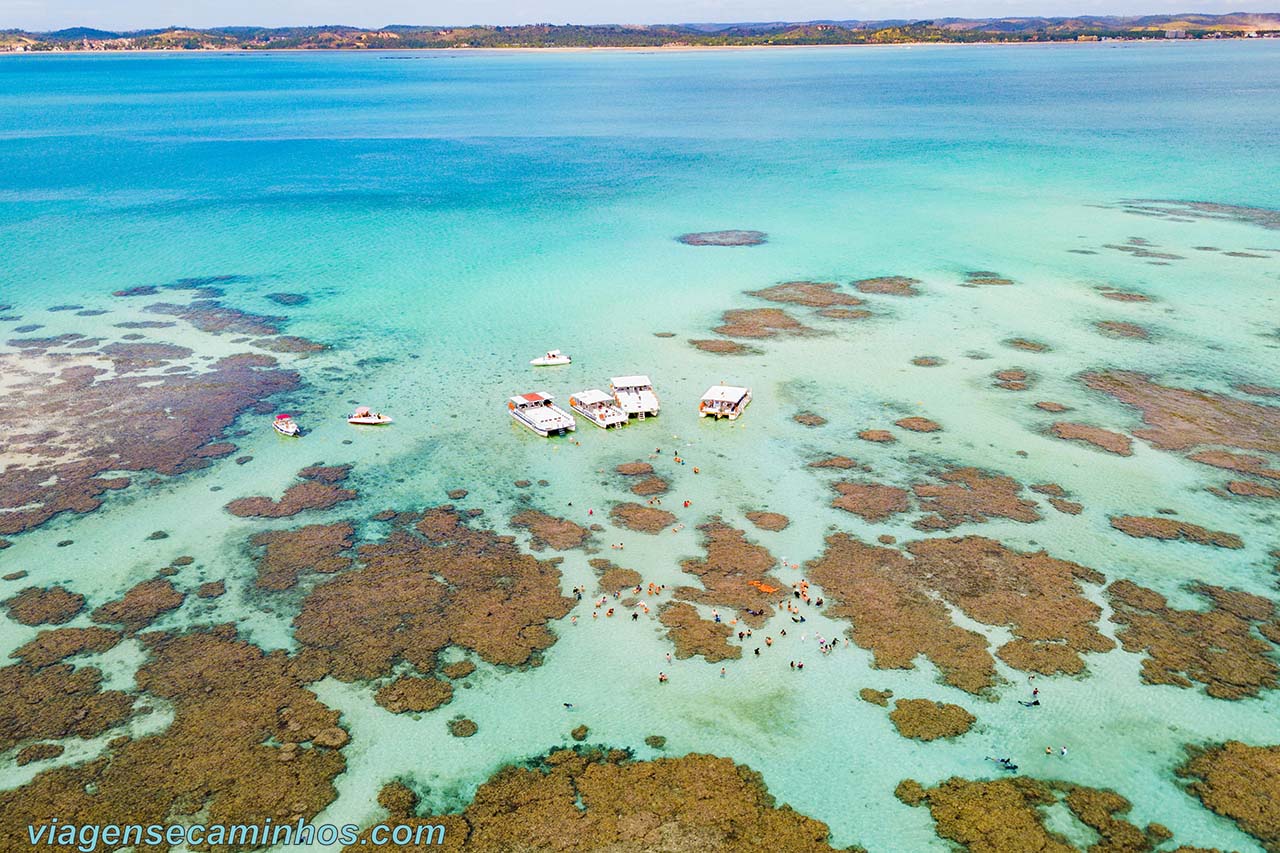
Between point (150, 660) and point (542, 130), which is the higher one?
point (542, 130)

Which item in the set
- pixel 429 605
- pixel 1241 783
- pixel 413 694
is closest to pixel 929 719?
pixel 1241 783

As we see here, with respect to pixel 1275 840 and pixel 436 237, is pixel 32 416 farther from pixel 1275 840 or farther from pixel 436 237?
pixel 1275 840

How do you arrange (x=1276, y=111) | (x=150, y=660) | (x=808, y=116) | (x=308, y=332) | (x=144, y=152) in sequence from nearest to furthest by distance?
(x=150, y=660) < (x=308, y=332) < (x=144, y=152) < (x=1276, y=111) < (x=808, y=116)

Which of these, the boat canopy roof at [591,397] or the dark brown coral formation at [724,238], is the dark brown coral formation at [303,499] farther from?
the dark brown coral formation at [724,238]

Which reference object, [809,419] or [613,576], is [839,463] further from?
[613,576]

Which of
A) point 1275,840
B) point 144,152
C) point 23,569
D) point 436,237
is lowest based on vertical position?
point 1275,840

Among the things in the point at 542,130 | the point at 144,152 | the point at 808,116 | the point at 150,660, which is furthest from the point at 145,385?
the point at 808,116

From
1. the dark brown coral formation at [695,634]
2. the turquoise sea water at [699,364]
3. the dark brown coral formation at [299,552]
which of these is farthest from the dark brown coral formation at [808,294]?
the dark brown coral formation at [299,552]
